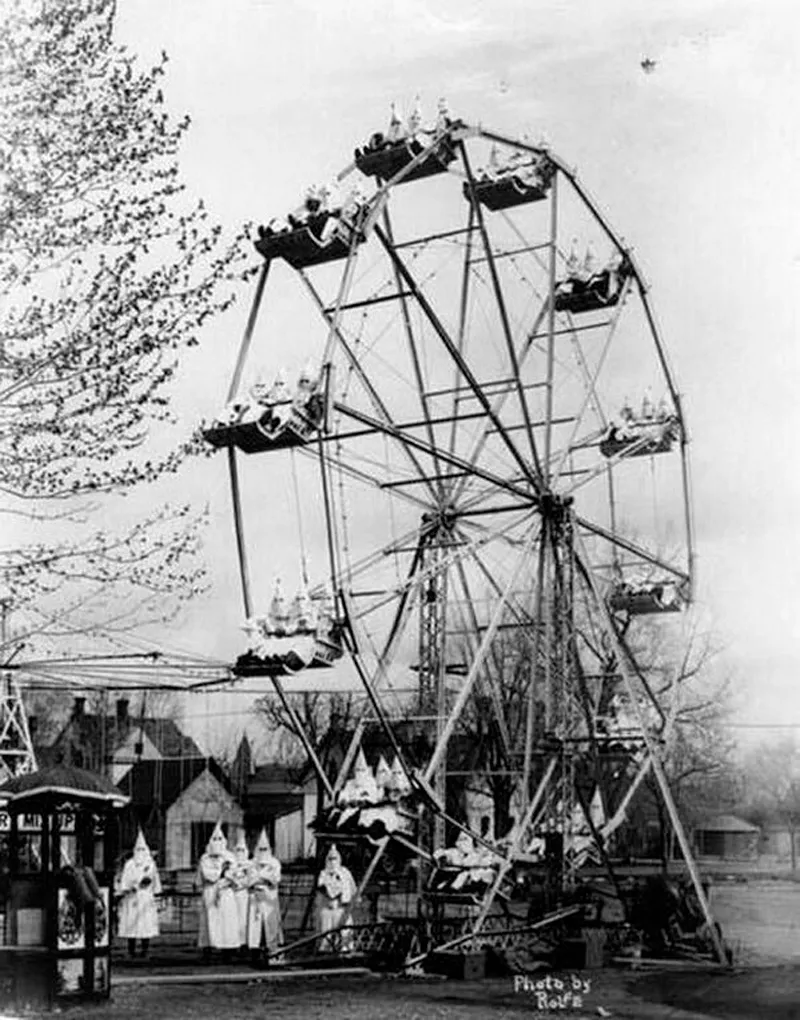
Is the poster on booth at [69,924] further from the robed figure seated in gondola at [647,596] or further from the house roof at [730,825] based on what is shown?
the house roof at [730,825]

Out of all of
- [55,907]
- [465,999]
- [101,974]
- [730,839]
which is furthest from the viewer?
[730,839]

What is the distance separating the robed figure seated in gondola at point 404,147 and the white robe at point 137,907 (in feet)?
31.4

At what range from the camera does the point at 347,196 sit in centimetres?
1647

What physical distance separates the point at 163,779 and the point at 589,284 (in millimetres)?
41190

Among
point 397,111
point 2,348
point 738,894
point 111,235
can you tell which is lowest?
point 738,894

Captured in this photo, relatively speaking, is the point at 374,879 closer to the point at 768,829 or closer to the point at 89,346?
the point at 89,346

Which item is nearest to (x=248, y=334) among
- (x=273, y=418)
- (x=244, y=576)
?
(x=273, y=418)

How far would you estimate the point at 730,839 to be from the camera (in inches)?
2180

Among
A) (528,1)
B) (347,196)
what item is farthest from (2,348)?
(347,196)

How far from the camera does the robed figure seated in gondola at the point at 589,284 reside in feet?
63.7

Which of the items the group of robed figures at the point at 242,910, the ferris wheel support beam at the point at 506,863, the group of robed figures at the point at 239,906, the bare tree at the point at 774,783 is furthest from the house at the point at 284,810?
the ferris wheel support beam at the point at 506,863

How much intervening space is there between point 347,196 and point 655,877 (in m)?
9.47

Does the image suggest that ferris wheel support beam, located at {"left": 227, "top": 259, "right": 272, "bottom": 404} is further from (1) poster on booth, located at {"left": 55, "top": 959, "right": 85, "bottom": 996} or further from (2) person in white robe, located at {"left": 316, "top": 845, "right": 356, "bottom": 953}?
(1) poster on booth, located at {"left": 55, "top": 959, "right": 85, "bottom": 996}

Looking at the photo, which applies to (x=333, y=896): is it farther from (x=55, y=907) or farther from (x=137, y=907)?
(x=55, y=907)
